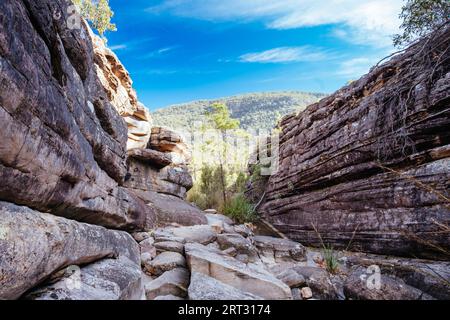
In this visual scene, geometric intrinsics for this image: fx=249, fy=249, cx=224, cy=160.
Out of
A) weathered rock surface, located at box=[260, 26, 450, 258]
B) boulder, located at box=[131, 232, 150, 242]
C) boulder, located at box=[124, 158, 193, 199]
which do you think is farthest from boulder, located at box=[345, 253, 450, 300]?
boulder, located at box=[124, 158, 193, 199]

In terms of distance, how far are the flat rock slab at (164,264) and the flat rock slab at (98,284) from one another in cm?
42

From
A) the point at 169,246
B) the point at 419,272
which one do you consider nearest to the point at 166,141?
the point at 169,246

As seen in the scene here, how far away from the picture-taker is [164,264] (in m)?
3.95

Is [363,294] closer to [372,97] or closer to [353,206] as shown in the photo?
[353,206]

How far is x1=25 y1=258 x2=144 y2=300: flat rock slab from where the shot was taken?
223cm

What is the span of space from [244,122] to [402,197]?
61.9 meters

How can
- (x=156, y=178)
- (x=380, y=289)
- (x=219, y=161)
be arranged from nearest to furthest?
(x=380, y=289) → (x=156, y=178) → (x=219, y=161)

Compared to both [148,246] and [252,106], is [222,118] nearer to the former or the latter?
[148,246]

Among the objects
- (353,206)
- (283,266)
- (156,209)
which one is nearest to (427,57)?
(353,206)

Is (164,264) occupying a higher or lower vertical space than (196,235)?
lower

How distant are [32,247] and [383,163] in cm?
564

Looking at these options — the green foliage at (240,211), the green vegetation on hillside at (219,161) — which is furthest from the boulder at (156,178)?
the green foliage at (240,211)

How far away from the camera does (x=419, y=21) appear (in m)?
6.19

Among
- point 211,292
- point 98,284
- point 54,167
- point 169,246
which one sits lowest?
point 211,292
